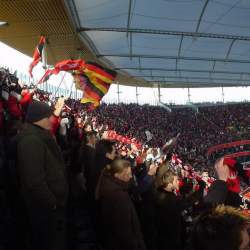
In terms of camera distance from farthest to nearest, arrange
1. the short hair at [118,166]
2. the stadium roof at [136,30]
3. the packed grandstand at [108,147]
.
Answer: the stadium roof at [136,30] < the short hair at [118,166] < the packed grandstand at [108,147]

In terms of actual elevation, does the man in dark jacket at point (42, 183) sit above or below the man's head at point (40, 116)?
below

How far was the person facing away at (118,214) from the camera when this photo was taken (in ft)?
12.9

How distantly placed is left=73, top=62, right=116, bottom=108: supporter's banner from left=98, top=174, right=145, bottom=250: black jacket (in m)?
6.82

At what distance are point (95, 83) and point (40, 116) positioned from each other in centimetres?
690

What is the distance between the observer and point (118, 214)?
397 centimetres

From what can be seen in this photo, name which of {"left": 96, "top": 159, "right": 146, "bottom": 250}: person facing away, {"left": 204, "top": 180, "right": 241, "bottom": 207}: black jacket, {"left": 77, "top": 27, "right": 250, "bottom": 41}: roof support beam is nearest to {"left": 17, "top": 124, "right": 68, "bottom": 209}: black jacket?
{"left": 96, "top": 159, "right": 146, "bottom": 250}: person facing away

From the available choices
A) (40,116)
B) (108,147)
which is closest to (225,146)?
(108,147)

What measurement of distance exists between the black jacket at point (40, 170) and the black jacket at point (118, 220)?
1.25ft

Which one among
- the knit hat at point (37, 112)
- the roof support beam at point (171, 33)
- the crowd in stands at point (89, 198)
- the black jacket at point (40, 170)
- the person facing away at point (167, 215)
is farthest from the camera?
the roof support beam at point (171, 33)

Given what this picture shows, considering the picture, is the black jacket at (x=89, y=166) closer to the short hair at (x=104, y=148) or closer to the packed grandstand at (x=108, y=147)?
the packed grandstand at (x=108, y=147)

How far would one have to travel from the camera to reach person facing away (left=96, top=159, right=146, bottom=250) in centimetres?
394

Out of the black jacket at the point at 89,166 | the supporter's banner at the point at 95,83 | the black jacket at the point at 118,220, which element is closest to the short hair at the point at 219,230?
the black jacket at the point at 118,220

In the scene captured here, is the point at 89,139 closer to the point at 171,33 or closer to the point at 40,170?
the point at 40,170

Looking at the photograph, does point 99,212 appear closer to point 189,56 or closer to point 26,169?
→ point 26,169
